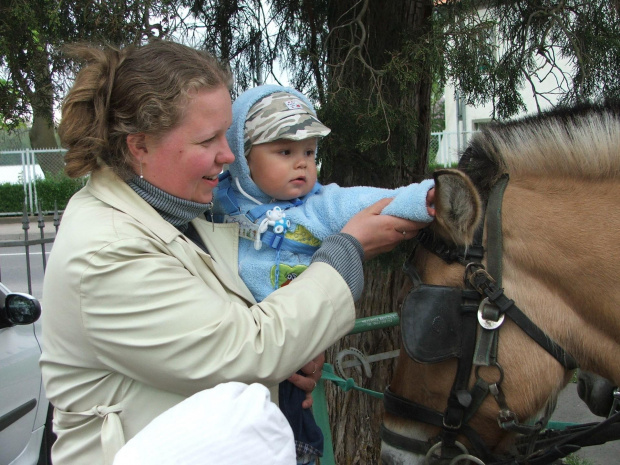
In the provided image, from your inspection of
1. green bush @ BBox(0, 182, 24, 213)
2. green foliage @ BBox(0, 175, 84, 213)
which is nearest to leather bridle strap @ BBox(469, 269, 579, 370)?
green foliage @ BBox(0, 175, 84, 213)

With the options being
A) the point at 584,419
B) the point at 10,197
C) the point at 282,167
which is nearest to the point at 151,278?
the point at 282,167

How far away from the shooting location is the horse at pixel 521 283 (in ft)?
5.37

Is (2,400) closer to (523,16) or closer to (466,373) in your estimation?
(466,373)

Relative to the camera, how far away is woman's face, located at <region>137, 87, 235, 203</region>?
1546 millimetres

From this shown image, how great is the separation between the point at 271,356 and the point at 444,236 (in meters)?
0.67

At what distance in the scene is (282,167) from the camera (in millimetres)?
2021

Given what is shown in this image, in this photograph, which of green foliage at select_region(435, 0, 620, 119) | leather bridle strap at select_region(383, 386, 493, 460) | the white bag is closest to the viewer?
the white bag

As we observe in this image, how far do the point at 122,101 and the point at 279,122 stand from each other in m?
0.59

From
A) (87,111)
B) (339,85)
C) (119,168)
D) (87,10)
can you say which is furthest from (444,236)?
(87,10)

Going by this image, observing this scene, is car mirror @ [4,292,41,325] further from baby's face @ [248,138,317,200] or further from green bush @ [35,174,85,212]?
green bush @ [35,174,85,212]

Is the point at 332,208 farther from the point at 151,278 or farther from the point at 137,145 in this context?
the point at 151,278

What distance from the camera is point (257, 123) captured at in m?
2.02

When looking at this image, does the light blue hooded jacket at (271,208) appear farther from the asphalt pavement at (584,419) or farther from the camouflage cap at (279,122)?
the asphalt pavement at (584,419)

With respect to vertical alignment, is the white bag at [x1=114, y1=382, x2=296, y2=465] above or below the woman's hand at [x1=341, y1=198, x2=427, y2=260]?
below
